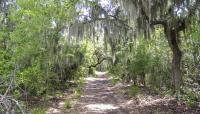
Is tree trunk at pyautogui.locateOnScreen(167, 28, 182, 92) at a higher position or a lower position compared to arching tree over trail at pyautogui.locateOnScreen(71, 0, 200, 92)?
lower

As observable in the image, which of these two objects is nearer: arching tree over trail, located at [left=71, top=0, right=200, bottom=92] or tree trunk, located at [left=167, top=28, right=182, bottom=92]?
arching tree over trail, located at [left=71, top=0, right=200, bottom=92]

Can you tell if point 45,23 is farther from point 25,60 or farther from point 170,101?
point 170,101

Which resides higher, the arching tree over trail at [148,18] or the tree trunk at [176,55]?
the arching tree over trail at [148,18]

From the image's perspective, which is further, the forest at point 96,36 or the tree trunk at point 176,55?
the tree trunk at point 176,55

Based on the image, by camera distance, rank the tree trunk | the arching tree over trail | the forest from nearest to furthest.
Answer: the forest → the arching tree over trail → the tree trunk

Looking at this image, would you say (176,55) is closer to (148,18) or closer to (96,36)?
(148,18)

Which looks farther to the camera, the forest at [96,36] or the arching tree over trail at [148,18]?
the arching tree over trail at [148,18]

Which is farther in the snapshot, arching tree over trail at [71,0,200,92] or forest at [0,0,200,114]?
arching tree over trail at [71,0,200,92]

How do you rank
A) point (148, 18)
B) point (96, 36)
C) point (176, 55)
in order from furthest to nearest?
point (96, 36)
point (176, 55)
point (148, 18)

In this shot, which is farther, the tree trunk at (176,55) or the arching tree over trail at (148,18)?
the tree trunk at (176,55)

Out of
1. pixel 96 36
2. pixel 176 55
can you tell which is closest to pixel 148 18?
pixel 176 55

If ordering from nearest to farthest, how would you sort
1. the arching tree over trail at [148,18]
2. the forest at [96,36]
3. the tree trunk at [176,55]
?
the forest at [96,36] < the arching tree over trail at [148,18] < the tree trunk at [176,55]

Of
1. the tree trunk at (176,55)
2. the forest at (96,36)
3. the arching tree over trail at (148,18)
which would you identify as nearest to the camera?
the forest at (96,36)

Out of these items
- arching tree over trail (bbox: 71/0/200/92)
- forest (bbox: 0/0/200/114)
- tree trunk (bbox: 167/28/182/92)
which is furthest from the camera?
tree trunk (bbox: 167/28/182/92)
